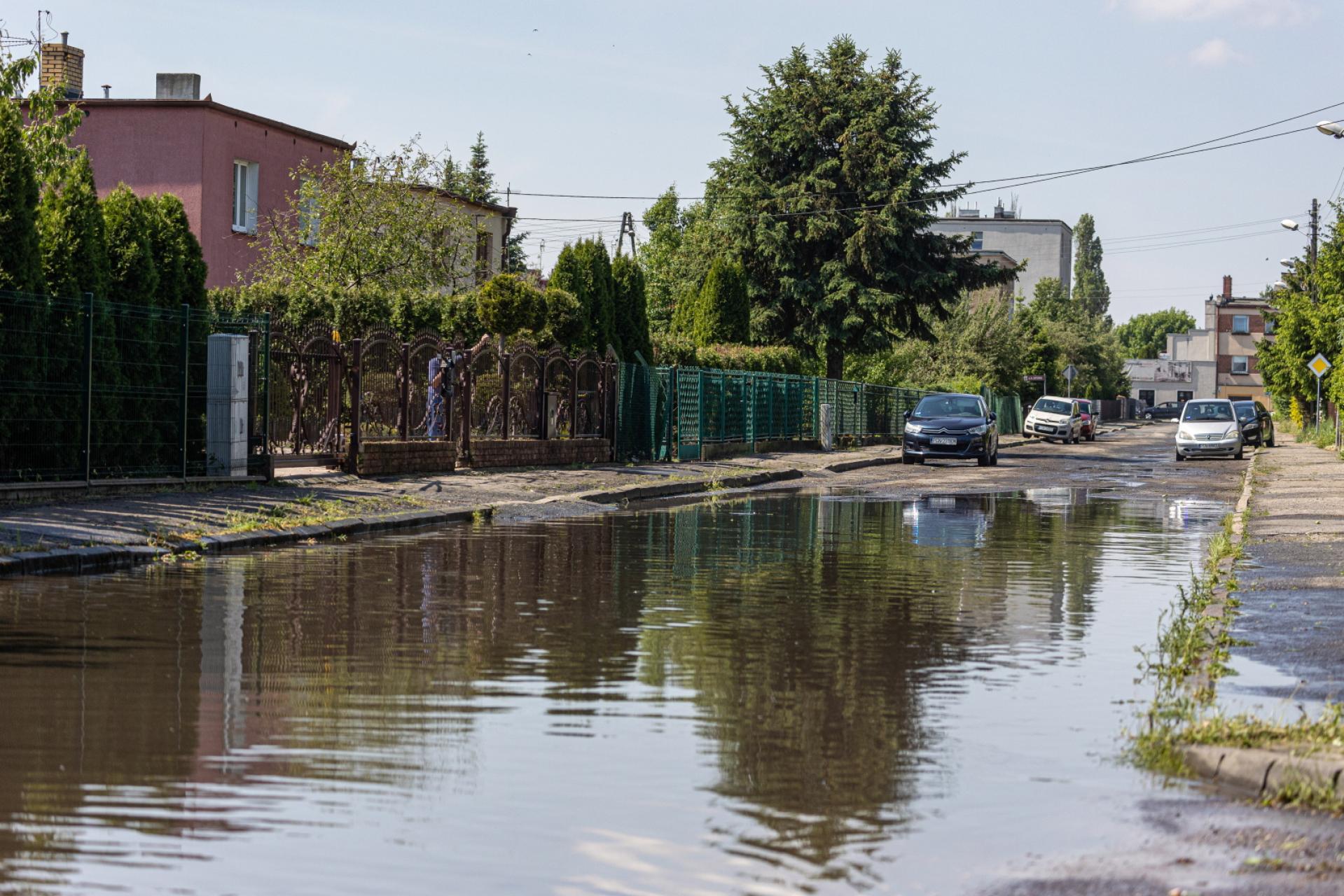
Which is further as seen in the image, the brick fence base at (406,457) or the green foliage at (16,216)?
the brick fence base at (406,457)

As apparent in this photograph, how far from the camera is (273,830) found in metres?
5.22

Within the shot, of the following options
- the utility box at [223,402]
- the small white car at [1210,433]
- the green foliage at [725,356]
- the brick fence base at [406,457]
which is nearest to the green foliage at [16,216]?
the utility box at [223,402]

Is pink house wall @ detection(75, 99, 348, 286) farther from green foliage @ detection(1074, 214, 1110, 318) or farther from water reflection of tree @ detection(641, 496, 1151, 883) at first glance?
green foliage @ detection(1074, 214, 1110, 318)

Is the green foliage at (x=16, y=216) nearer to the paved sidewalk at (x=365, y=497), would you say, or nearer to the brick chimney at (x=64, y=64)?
the paved sidewalk at (x=365, y=497)

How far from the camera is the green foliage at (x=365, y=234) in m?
38.8

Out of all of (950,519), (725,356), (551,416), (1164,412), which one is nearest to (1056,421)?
(725,356)

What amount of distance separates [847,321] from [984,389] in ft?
54.7

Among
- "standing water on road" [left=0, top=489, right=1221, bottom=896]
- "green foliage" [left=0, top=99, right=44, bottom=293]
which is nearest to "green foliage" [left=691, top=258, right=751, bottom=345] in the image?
"green foliage" [left=0, top=99, right=44, bottom=293]

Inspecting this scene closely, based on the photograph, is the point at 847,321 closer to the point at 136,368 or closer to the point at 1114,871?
the point at 136,368

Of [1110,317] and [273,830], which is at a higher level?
[1110,317]

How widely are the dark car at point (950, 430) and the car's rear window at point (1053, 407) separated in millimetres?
23222

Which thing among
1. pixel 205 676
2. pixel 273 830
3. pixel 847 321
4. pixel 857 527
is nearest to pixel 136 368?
pixel 857 527

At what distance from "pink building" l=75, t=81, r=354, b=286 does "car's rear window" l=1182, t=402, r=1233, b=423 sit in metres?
25.4

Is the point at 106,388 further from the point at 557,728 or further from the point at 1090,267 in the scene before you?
the point at 1090,267
